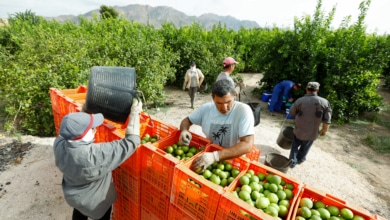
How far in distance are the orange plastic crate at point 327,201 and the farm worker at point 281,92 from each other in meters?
7.31

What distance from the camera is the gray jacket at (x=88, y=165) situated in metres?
2.04

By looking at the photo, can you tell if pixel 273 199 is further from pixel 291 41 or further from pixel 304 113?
pixel 291 41

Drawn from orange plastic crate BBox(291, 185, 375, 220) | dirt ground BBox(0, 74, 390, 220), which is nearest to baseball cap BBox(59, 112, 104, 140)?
orange plastic crate BBox(291, 185, 375, 220)

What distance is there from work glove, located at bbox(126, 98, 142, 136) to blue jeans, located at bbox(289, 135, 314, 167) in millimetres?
4241

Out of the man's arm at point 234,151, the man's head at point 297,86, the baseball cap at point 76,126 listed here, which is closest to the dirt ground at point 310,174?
the man's arm at point 234,151

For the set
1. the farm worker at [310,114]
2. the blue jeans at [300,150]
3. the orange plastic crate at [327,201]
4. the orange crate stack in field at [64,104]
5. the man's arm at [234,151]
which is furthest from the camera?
the blue jeans at [300,150]

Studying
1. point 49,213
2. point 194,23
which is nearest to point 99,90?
point 49,213

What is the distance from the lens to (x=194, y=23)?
15.8 metres

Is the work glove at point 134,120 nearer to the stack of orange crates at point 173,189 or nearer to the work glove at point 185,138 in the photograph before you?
the stack of orange crates at point 173,189

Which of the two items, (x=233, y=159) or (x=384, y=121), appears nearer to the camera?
(x=233, y=159)

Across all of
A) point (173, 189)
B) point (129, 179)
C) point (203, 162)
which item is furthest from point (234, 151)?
point (129, 179)

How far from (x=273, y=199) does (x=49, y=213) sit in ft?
11.7

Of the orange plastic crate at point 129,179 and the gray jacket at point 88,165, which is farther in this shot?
the orange plastic crate at point 129,179

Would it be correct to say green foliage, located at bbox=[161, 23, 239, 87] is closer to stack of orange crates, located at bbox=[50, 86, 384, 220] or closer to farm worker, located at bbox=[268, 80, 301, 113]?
farm worker, located at bbox=[268, 80, 301, 113]
